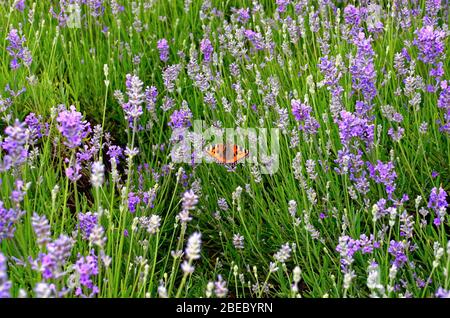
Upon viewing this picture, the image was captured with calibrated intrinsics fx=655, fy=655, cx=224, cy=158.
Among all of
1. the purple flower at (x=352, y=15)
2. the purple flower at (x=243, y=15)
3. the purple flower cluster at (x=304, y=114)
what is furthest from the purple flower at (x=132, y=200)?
the purple flower at (x=243, y=15)

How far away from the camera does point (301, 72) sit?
327 centimetres

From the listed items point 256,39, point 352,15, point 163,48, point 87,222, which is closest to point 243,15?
point 256,39

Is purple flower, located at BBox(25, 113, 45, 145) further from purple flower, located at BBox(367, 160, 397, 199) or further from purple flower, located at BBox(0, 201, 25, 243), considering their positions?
purple flower, located at BBox(367, 160, 397, 199)

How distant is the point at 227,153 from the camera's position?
2.80 metres

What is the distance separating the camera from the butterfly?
108 inches

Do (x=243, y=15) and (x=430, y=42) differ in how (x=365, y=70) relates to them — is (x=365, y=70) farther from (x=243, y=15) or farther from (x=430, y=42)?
(x=243, y=15)

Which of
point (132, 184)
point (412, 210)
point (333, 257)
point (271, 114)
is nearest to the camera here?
point (333, 257)

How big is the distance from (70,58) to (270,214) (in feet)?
4.88

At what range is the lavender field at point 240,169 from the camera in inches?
84.3

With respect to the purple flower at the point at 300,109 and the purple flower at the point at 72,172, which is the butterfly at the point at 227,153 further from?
the purple flower at the point at 72,172

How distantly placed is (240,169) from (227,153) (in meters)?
0.10

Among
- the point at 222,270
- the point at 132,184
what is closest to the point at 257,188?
the point at 222,270

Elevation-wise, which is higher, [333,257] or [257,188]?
[257,188]

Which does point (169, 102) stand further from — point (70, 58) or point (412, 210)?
point (412, 210)
